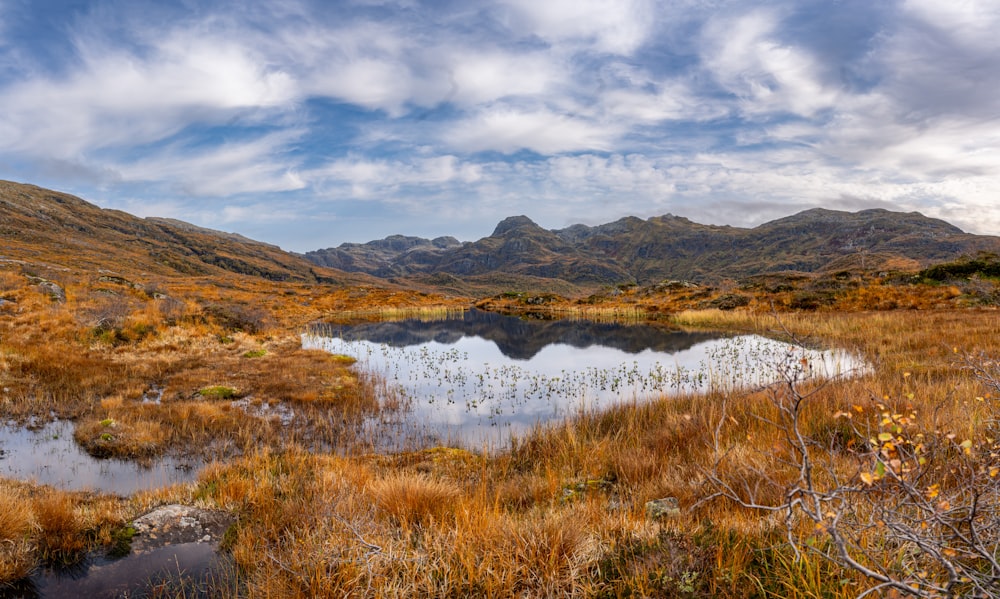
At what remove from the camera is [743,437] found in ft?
26.4

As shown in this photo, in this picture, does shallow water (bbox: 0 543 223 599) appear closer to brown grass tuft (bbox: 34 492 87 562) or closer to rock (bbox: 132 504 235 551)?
rock (bbox: 132 504 235 551)

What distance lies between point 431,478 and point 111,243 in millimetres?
165329

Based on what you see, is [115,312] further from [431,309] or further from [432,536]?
[431,309]

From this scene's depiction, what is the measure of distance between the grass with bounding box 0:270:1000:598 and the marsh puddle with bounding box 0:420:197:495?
1.52 ft

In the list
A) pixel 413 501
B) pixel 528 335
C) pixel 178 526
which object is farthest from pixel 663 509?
pixel 528 335

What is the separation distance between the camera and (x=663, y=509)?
4785 mm

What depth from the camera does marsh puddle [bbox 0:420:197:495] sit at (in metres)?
7.68

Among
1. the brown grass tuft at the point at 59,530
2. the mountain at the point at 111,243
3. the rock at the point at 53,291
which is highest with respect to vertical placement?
the mountain at the point at 111,243

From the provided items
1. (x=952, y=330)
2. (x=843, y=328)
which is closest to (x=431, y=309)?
(x=843, y=328)

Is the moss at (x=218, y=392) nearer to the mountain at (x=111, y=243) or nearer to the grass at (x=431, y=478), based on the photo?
the grass at (x=431, y=478)

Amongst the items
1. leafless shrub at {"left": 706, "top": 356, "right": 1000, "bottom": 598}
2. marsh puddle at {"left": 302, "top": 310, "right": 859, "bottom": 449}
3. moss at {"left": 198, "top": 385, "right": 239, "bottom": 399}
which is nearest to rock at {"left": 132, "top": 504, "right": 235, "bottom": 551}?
marsh puddle at {"left": 302, "top": 310, "right": 859, "bottom": 449}

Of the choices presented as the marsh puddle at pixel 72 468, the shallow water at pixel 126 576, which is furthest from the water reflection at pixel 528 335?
the shallow water at pixel 126 576

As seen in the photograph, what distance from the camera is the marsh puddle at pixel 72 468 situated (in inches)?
302

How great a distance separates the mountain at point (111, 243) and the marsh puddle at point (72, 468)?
90.1m
